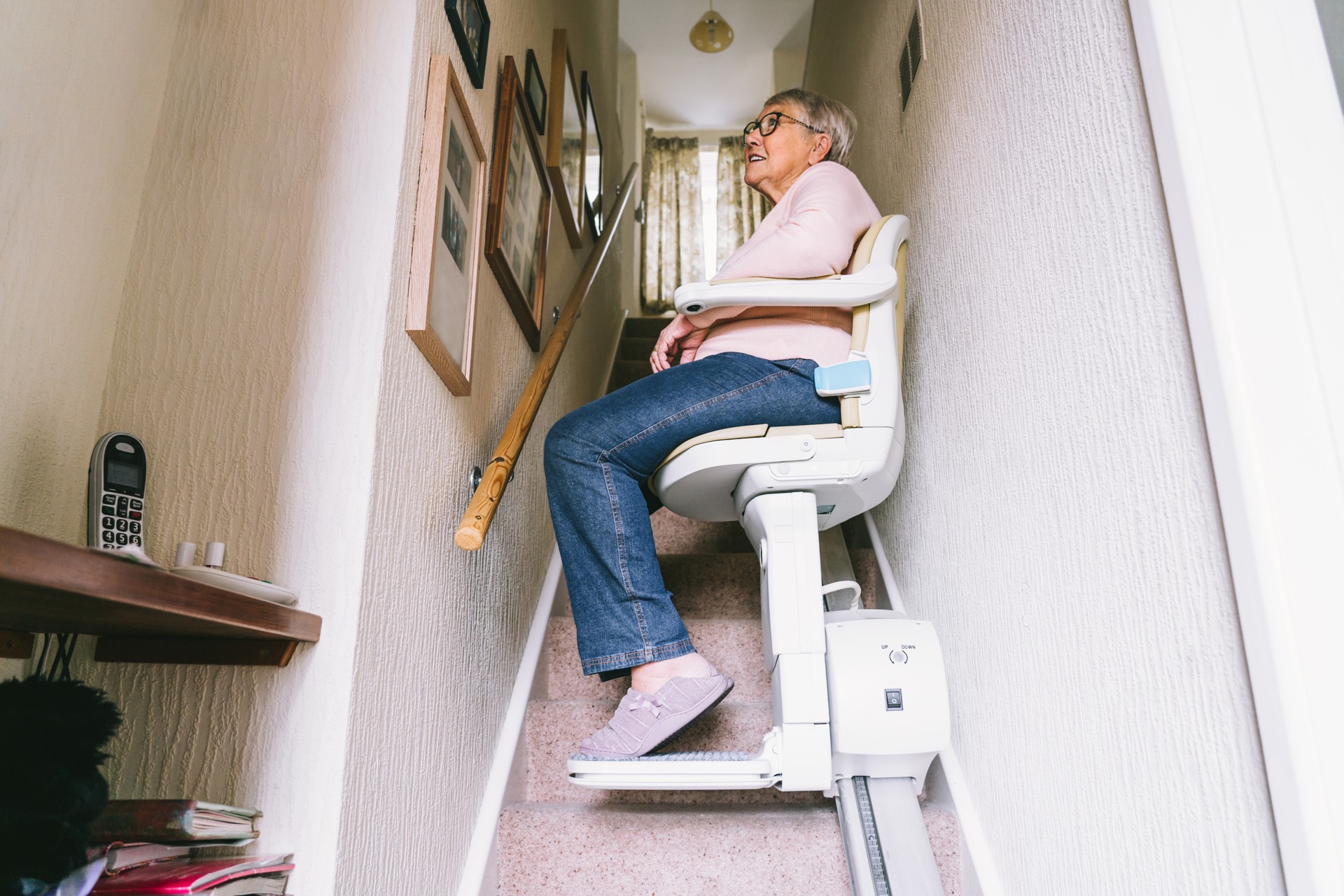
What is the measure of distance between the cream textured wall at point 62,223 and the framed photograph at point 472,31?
0.42m

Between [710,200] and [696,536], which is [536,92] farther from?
[710,200]

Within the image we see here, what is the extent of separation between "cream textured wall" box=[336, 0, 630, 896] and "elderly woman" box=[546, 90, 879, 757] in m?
0.19

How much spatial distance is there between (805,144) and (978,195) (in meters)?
0.42

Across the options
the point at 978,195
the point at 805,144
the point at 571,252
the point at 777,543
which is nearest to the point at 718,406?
the point at 777,543

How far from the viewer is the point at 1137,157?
85 cm

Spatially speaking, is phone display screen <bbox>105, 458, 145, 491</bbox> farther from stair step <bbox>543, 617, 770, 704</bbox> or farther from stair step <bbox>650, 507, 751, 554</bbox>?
stair step <bbox>650, 507, 751, 554</bbox>

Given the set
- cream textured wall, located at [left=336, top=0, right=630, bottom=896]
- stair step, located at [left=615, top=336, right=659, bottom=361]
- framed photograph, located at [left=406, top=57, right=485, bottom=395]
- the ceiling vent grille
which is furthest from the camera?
stair step, located at [left=615, top=336, right=659, bottom=361]

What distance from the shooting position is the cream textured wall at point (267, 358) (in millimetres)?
940

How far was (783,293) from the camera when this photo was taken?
134cm

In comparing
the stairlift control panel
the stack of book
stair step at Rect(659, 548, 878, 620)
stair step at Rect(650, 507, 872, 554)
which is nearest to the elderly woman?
the stairlift control panel

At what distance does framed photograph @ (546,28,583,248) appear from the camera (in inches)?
86.8

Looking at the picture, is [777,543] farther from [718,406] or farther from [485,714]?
[485,714]

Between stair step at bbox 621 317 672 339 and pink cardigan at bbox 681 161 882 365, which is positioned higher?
stair step at bbox 621 317 672 339

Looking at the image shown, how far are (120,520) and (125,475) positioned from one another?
0.17 ft
